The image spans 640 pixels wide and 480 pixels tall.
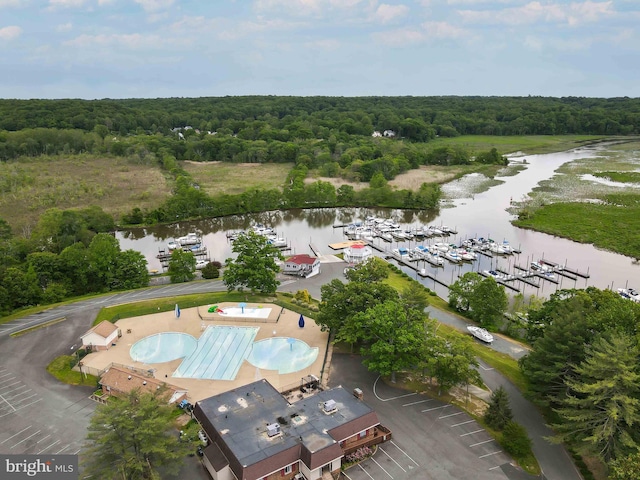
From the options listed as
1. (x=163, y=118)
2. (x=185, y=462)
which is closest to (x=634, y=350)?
(x=185, y=462)

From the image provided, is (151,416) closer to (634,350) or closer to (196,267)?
(634,350)

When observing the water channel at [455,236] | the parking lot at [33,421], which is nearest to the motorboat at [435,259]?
the water channel at [455,236]

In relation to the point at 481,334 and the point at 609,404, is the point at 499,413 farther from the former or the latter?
the point at 481,334

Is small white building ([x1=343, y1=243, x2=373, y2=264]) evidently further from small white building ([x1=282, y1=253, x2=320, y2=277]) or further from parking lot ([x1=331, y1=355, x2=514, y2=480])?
parking lot ([x1=331, y1=355, x2=514, y2=480])

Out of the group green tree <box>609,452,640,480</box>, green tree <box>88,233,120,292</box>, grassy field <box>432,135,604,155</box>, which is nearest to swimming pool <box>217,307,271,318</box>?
green tree <box>88,233,120,292</box>

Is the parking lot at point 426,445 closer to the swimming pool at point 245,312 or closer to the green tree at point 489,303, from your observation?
the swimming pool at point 245,312
